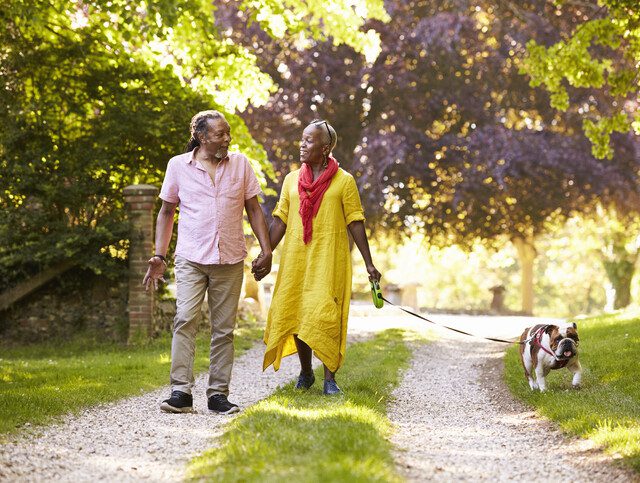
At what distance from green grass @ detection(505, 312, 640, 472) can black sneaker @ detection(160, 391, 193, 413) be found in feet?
8.92

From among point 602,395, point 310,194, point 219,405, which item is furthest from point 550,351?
point 219,405

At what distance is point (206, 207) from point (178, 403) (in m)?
1.48

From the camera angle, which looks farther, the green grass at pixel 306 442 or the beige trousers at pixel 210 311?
the beige trousers at pixel 210 311

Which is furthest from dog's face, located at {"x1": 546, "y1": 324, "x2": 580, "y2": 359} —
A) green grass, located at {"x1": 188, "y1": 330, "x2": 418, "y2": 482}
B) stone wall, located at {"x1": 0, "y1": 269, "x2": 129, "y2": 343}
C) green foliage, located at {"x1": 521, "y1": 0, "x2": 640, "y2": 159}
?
stone wall, located at {"x1": 0, "y1": 269, "x2": 129, "y2": 343}

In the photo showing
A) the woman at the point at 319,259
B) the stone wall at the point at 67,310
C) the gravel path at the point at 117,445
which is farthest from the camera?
the stone wall at the point at 67,310

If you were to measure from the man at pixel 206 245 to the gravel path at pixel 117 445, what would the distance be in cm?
36

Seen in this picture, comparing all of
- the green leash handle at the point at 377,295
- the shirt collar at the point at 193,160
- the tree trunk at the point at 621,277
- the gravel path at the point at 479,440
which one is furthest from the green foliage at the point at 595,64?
the tree trunk at the point at 621,277

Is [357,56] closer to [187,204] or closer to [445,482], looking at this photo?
[187,204]

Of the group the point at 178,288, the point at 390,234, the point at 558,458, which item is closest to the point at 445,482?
the point at 558,458

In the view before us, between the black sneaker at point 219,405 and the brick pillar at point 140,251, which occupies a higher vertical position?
the brick pillar at point 140,251

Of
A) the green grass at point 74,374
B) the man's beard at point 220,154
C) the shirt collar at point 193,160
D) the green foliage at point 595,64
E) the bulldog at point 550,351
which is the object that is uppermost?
the green foliage at point 595,64

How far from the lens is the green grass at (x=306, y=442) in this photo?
4332 mm

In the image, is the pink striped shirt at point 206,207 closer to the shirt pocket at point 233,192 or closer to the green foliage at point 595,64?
the shirt pocket at point 233,192

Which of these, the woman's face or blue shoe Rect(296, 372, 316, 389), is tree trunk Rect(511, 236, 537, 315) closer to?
blue shoe Rect(296, 372, 316, 389)
